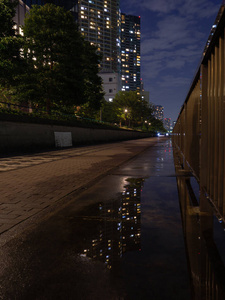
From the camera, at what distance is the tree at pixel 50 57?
22828 mm

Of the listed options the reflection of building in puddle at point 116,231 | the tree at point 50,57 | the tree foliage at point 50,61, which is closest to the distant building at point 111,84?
the tree foliage at point 50,61

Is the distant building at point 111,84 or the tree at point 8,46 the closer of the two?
the tree at point 8,46

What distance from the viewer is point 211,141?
107 inches

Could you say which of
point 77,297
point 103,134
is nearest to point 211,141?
point 77,297

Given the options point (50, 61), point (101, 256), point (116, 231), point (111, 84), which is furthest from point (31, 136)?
point (111, 84)

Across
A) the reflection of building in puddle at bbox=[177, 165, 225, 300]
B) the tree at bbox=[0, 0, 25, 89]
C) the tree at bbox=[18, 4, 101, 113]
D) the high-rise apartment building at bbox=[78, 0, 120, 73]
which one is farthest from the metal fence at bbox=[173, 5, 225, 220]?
the high-rise apartment building at bbox=[78, 0, 120, 73]

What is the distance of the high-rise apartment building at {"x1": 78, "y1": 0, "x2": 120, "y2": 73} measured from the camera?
154 meters

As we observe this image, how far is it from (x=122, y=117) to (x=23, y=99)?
194ft

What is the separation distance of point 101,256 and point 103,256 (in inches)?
0.8

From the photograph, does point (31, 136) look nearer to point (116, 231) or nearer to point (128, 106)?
point (116, 231)

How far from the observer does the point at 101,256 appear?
2.28m

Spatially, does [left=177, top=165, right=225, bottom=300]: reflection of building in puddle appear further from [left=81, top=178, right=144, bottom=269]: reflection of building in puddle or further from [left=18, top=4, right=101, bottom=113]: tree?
[left=18, top=4, right=101, bottom=113]: tree

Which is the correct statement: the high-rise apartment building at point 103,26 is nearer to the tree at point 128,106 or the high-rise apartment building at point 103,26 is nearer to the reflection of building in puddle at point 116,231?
the tree at point 128,106

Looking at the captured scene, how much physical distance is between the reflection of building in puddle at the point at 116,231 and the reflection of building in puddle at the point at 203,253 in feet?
1.94
